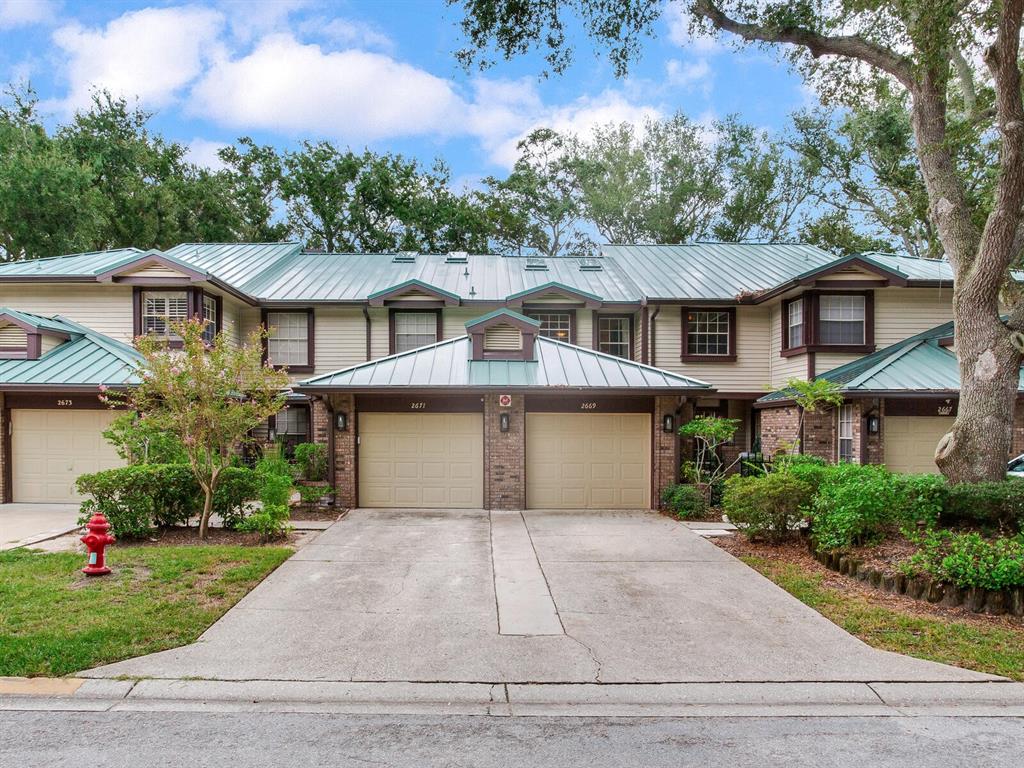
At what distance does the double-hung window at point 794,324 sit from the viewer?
1513 centimetres

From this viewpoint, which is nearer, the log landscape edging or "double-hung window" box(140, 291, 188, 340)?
the log landscape edging

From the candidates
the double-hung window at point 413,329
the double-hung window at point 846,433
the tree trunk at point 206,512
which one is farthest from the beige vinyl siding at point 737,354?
the tree trunk at point 206,512

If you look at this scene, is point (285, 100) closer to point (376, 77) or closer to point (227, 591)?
point (376, 77)

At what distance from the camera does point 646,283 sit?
17.3 metres

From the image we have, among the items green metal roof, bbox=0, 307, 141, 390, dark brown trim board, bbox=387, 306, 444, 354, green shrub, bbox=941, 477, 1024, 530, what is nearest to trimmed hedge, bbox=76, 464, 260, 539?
green metal roof, bbox=0, 307, 141, 390

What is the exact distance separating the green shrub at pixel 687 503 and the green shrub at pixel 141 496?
885 cm

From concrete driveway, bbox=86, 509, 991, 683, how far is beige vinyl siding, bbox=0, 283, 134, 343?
1062 cm

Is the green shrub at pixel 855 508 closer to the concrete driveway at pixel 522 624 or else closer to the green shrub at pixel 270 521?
the concrete driveway at pixel 522 624

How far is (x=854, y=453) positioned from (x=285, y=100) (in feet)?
71.7

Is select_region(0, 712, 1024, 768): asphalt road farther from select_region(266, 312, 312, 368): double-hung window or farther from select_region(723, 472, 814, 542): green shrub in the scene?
select_region(266, 312, 312, 368): double-hung window

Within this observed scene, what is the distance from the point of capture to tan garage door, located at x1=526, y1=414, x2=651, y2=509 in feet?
42.8

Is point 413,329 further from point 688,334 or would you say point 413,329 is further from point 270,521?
point 270,521

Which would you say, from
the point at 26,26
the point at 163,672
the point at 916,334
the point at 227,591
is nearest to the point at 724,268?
the point at 916,334

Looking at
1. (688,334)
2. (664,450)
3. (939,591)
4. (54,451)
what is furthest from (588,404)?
(54,451)
